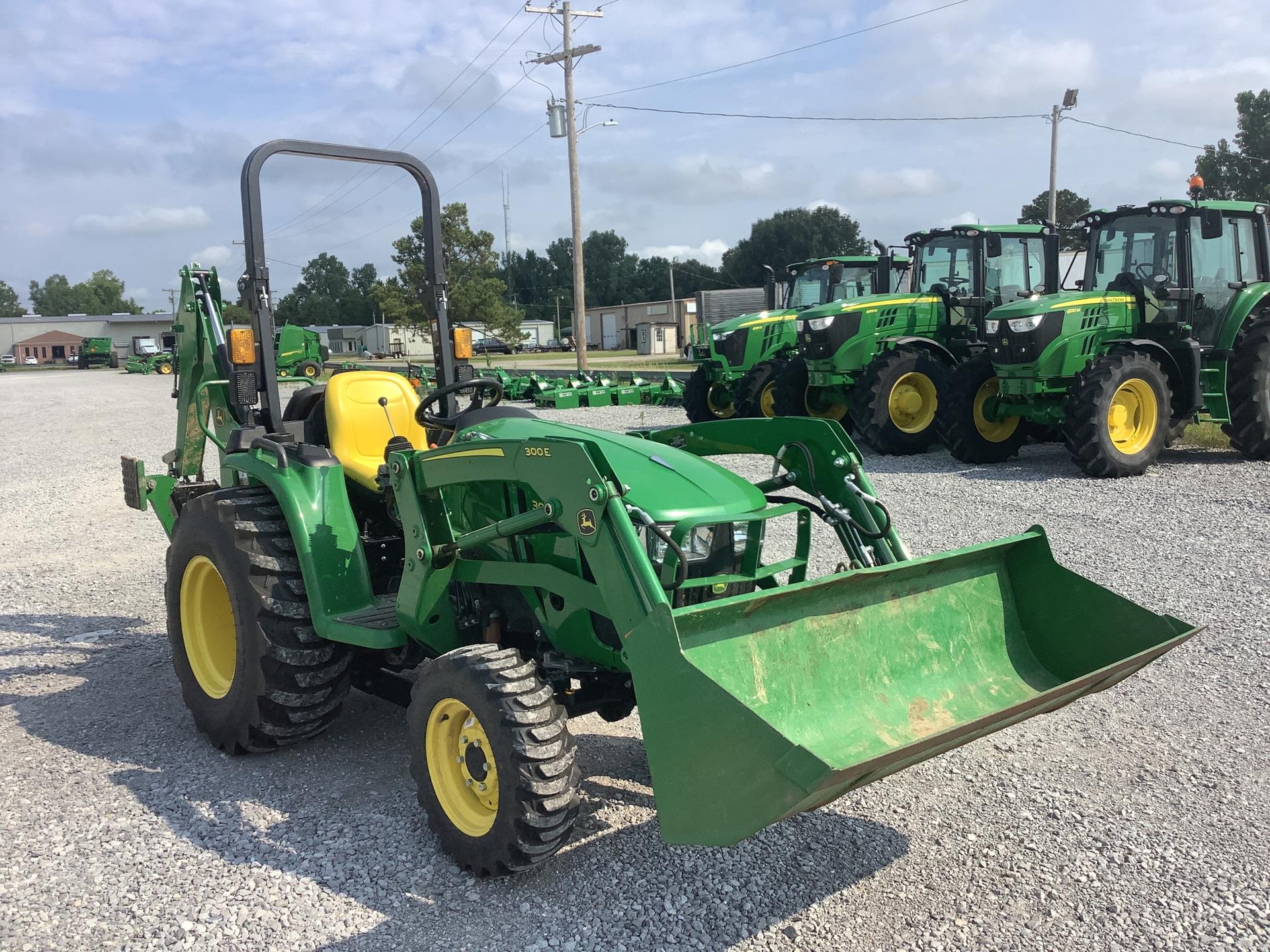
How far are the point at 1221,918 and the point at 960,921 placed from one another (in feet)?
2.45

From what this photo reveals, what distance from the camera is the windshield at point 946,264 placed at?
43.3 ft

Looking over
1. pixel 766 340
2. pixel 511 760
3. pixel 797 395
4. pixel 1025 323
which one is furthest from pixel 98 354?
pixel 511 760

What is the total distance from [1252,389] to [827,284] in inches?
266

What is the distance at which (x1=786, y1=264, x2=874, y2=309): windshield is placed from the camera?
15812 mm

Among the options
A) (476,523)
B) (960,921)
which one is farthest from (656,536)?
(960,921)

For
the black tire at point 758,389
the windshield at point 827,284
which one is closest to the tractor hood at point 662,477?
the black tire at point 758,389

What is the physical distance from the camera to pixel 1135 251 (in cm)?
1094

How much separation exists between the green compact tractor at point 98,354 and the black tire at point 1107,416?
6878 centimetres

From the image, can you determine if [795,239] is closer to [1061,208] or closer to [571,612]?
[1061,208]

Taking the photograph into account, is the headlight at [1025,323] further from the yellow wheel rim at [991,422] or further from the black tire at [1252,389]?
the black tire at [1252,389]

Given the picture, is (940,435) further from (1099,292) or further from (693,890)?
(693,890)

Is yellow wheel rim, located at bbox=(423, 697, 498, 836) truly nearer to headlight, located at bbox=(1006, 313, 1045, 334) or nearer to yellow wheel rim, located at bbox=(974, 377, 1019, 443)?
headlight, located at bbox=(1006, 313, 1045, 334)

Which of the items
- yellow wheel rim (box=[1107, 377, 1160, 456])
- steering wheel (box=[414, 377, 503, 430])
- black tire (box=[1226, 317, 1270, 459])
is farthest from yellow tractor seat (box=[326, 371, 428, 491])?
black tire (box=[1226, 317, 1270, 459])

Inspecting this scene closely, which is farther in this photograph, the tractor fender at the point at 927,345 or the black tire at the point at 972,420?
the tractor fender at the point at 927,345
